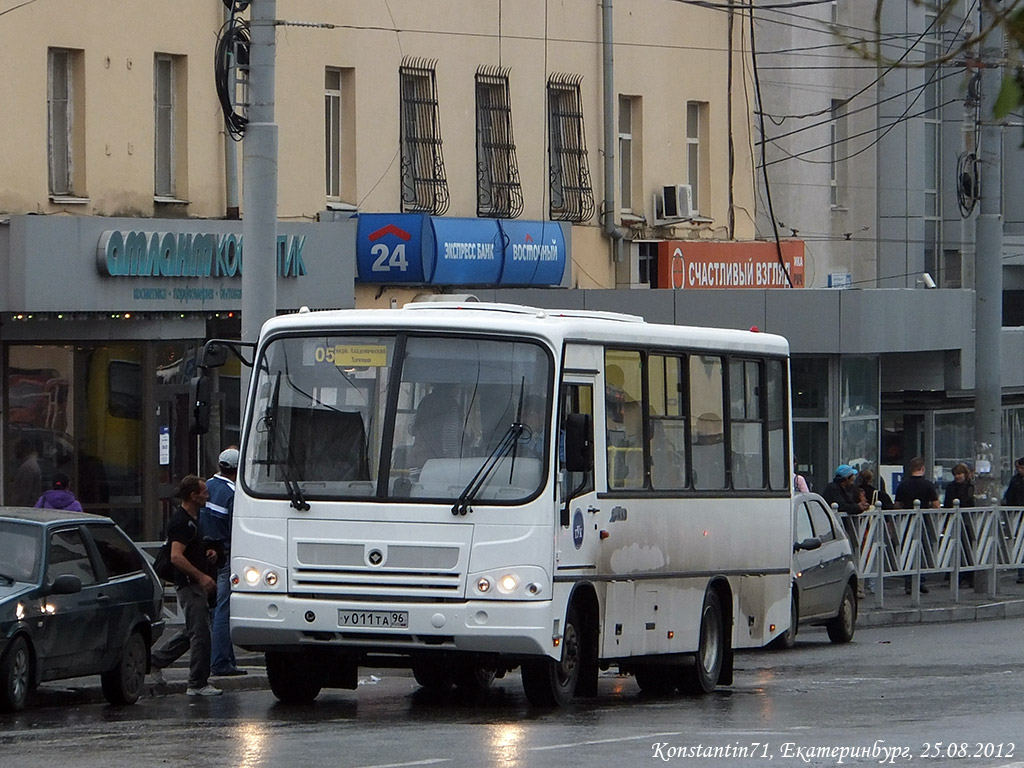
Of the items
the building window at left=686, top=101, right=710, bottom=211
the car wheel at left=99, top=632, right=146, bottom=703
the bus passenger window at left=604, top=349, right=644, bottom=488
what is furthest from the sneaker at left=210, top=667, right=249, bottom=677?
the building window at left=686, top=101, right=710, bottom=211

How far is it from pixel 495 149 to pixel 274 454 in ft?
57.9

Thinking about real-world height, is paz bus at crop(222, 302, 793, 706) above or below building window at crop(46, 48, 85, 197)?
below

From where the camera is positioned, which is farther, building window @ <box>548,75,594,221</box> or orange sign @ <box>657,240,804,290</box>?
orange sign @ <box>657,240,804,290</box>

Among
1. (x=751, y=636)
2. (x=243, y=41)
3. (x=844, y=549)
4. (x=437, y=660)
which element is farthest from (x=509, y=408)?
(x=844, y=549)

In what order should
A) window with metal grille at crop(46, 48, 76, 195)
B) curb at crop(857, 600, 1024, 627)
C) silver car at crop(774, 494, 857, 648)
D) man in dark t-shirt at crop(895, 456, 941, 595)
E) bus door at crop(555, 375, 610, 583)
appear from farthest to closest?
man in dark t-shirt at crop(895, 456, 941, 595)
curb at crop(857, 600, 1024, 627)
window with metal grille at crop(46, 48, 76, 195)
silver car at crop(774, 494, 857, 648)
bus door at crop(555, 375, 610, 583)

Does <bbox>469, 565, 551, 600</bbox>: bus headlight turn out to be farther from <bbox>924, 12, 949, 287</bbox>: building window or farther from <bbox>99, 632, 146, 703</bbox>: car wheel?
<bbox>924, 12, 949, 287</bbox>: building window

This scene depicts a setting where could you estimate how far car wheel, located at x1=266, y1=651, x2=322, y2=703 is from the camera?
516 inches

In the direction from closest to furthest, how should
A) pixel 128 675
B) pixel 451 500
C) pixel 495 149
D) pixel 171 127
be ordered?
1. pixel 451 500
2. pixel 128 675
3. pixel 171 127
4. pixel 495 149

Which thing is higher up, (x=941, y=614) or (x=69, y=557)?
(x=69, y=557)

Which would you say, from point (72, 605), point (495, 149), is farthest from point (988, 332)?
point (72, 605)

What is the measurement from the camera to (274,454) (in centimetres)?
1277

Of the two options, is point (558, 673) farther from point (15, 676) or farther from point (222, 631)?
point (222, 631)

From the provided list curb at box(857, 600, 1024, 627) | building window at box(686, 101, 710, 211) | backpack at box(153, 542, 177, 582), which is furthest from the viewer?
building window at box(686, 101, 710, 211)

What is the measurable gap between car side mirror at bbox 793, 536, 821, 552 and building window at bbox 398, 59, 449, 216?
999cm
